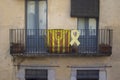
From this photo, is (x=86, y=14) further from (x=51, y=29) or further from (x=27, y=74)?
(x=27, y=74)

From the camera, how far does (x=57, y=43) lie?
1981cm

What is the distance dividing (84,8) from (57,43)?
5.92 feet

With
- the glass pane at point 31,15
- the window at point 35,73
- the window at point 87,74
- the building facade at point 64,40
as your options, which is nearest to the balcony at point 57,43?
the building facade at point 64,40

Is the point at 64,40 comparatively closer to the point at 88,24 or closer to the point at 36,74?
the point at 88,24

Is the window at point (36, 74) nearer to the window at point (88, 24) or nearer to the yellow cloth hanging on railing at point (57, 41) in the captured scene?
the yellow cloth hanging on railing at point (57, 41)

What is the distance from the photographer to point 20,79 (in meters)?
20.2

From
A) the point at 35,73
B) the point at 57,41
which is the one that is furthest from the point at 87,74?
the point at 35,73

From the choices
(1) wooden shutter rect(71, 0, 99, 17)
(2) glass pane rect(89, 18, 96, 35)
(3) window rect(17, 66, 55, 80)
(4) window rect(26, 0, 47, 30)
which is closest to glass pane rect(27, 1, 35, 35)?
(4) window rect(26, 0, 47, 30)

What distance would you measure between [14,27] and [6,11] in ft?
2.42

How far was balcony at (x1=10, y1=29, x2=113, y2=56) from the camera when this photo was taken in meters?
19.7

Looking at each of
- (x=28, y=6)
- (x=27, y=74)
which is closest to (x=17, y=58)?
(x=27, y=74)

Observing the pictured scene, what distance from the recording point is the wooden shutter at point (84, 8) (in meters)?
19.9

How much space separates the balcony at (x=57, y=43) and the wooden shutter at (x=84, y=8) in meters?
0.73

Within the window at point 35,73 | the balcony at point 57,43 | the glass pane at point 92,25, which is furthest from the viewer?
the glass pane at point 92,25
